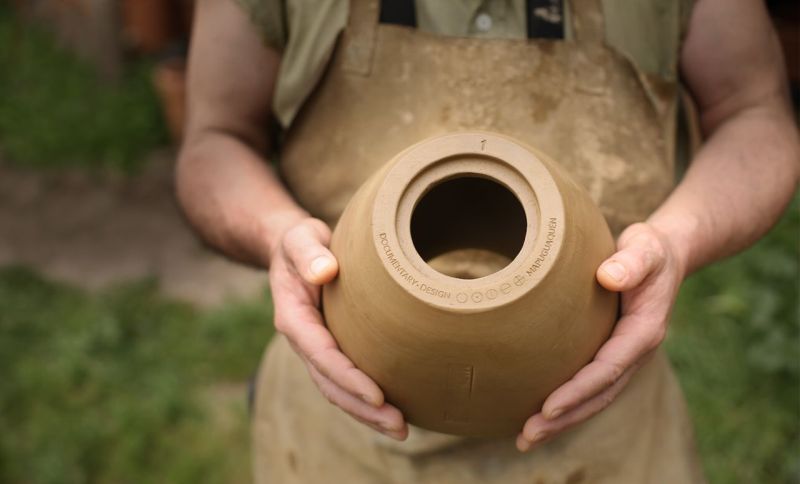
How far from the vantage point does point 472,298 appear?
1.12 m

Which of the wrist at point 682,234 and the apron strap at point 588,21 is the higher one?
the apron strap at point 588,21

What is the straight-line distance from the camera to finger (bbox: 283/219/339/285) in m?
1.25

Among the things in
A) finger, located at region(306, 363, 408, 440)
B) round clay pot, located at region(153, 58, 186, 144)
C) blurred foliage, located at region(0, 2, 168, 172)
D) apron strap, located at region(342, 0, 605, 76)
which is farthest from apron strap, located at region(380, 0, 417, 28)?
blurred foliage, located at region(0, 2, 168, 172)

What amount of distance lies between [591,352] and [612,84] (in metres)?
0.58

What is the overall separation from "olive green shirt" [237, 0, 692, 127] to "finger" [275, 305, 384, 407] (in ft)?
1.61

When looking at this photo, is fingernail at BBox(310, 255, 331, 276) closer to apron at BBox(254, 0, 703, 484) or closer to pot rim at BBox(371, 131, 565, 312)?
pot rim at BBox(371, 131, 565, 312)

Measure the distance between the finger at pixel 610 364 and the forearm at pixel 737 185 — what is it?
9.9 inches

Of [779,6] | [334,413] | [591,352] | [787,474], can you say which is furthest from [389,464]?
[779,6]

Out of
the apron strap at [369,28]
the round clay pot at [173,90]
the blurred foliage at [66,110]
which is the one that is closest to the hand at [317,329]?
the apron strap at [369,28]

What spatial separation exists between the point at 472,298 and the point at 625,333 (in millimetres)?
328

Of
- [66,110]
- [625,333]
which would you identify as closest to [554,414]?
[625,333]

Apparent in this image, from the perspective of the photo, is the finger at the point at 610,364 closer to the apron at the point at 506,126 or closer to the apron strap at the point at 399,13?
the apron at the point at 506,126

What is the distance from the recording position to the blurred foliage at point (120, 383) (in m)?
3.21

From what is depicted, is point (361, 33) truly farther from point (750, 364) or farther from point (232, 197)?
point (750, 364)
